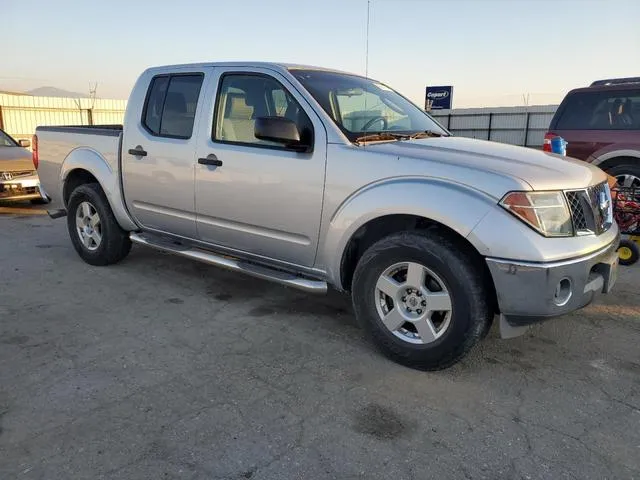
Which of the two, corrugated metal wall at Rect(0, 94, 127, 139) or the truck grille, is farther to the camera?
corrugated metal wall at Rect(0, 94, 127, 139)

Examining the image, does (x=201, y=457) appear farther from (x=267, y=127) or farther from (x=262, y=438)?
(x=267, y=127)

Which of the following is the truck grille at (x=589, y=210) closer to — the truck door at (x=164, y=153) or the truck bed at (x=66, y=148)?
the truck door at (x=164, y=153)

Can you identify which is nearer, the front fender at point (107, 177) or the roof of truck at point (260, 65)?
the roof of truck at point (260, 65)

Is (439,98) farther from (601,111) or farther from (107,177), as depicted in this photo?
(107,177)

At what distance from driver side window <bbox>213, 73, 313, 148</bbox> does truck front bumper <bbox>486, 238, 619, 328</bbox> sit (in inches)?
69.1

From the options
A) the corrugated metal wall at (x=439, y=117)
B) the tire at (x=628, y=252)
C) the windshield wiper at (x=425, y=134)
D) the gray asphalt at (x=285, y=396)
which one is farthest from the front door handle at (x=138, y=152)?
the corrugated metal wall at (x=439, y=117)

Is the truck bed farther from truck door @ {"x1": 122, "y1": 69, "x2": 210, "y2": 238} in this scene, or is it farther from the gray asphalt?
the gray asphalt

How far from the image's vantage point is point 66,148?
5414 millimetres

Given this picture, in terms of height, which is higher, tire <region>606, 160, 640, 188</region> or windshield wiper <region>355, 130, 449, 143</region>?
windshield wiper <region>355, 130, 449, 143</region>

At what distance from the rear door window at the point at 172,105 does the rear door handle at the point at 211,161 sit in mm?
327

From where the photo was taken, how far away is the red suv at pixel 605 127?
22.8ft

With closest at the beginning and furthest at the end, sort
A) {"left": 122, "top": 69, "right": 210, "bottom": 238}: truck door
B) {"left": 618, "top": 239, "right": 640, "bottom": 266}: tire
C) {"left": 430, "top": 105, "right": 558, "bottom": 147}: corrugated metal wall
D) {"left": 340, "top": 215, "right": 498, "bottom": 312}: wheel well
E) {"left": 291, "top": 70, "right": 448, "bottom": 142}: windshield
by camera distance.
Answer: {"left": 340, "top": 215, "right": 498, "bottom": 312}: wheel well
{"left": 291, "top": 70, "right": 448, "bottom": 142}: windshield
{"left": 122, "top": 69, "right": 210, "bottom": 238}: truck door
{"left": 618, "top": 239, "right": 640, "bottom": 266}: tire
{"left": 430, "top": 105, "right": 558, "bottom": 147}: corrugated metal wall

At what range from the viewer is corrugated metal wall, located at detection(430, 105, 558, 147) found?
65.9 ft

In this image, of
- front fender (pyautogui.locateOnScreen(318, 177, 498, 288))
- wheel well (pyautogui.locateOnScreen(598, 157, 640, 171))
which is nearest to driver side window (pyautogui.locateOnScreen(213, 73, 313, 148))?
front fender (pyautogui.locateOnScreen(318, 177, 498, 288))
